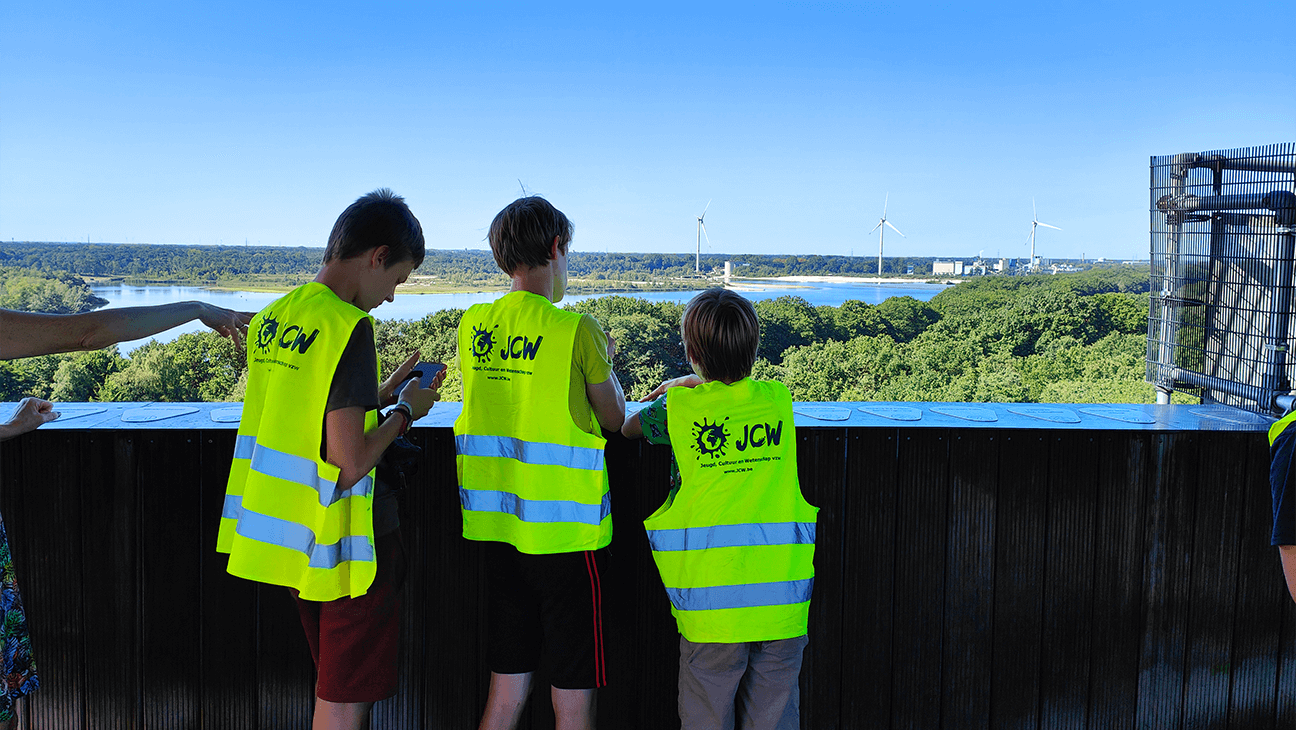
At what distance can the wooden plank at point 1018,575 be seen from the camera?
2225 millimetres

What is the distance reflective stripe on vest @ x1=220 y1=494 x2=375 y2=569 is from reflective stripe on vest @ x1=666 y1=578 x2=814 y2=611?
672 millimetres

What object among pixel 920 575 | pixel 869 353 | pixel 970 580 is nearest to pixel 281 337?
pixel 920 575

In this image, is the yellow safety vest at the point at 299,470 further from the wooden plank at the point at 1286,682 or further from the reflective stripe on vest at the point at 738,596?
the wooden plank at the point at 1286,682

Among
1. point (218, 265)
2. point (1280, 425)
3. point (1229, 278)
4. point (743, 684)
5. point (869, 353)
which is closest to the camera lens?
point (1280, 425)

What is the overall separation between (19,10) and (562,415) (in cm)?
8095

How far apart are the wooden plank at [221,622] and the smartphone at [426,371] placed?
1.81ft

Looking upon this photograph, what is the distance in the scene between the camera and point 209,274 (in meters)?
46.3

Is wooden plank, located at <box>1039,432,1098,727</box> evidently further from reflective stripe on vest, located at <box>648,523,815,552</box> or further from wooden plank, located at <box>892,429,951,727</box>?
reflective stripe on vest, located at <box>648,523,815,552</box>

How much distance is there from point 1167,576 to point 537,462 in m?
1.75

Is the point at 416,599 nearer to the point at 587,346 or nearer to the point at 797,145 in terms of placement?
the point at 587,346

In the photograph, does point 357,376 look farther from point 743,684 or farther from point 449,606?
point 743,684

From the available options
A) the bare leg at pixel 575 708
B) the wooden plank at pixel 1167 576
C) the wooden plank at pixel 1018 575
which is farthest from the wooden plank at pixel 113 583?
the wooden plank at pixel 1167 576

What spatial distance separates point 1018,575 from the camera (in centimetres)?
224

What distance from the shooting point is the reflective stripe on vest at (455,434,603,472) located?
182 centimetres
